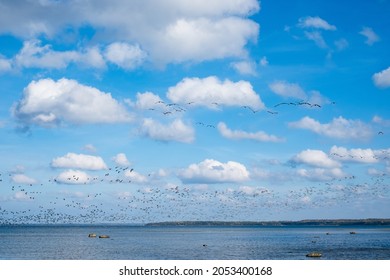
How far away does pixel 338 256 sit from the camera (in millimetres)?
106938
